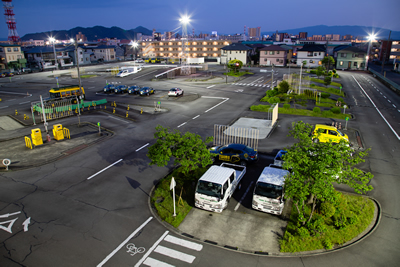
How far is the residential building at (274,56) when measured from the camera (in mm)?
96312

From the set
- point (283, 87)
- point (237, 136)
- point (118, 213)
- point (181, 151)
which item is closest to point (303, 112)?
point (283, 87)

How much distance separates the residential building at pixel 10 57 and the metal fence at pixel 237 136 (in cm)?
9126

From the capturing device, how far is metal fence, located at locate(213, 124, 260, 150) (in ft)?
85.0

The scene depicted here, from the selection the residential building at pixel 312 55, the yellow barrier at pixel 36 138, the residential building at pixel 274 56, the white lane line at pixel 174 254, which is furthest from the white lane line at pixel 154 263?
the residential building at pixel 312 55

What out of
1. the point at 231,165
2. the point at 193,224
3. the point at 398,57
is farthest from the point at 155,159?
the point at 398,57

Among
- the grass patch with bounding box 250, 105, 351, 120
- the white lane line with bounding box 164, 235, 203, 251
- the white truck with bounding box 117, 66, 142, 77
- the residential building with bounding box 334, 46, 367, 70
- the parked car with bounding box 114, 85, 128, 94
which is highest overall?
the residential building with bounding box 334, 46, 367, 70

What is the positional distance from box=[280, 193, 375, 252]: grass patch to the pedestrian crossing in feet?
13.9

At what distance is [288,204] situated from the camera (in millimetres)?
15883

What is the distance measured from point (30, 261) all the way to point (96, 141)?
15.5m

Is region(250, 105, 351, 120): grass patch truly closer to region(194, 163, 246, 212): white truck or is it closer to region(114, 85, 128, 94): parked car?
region(194, 163, 246, 212): white truck

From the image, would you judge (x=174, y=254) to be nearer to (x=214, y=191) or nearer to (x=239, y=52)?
(x=214, y=191)

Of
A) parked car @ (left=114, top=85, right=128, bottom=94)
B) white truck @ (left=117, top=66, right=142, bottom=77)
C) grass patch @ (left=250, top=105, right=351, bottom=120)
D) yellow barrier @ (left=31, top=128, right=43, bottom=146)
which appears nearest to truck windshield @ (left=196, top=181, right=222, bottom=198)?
yellow barrier @ (left=31, top=128, right=43, bottom=146)

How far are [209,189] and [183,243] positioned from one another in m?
3.23

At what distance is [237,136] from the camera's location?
2741 cm
